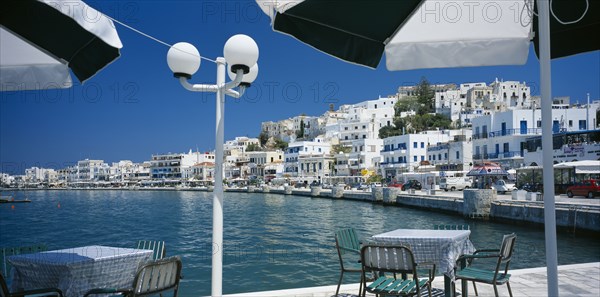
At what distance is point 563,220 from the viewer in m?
18.4

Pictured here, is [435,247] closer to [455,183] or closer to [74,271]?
[74,271]

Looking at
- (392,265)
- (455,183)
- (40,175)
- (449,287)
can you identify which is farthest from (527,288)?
(40,175)

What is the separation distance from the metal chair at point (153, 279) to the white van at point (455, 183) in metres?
42.7

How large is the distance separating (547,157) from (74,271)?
10.7ft

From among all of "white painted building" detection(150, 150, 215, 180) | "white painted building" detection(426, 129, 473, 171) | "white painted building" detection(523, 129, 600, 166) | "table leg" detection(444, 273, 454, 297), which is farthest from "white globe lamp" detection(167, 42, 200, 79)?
"white painted building" detection(150, 150, 215, 180)

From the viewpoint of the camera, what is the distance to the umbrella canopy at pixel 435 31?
300 cm

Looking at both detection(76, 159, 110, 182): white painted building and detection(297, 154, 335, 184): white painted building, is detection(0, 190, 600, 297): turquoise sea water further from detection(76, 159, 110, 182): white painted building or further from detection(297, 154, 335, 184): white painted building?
detection(76, 159, 110, 182): white painted building

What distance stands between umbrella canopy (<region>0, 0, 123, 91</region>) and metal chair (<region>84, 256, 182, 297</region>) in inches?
61.3

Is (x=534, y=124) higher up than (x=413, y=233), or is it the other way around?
(x=534, y=124)

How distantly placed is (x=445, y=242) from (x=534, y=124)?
43.4 meters

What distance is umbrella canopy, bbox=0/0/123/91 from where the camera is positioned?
255 centimetres

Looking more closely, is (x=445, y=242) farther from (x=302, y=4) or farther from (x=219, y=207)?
(x=302, y=4)

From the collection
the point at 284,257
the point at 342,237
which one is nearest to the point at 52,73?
the point at 342,237

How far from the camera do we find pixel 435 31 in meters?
3.36
